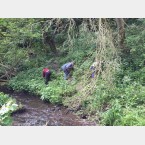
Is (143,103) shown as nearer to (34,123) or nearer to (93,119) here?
(93,119)

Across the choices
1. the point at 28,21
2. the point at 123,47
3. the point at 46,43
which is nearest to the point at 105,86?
the point at 123,47

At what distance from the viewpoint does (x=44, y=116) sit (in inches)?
420

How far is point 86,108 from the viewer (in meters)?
10.5

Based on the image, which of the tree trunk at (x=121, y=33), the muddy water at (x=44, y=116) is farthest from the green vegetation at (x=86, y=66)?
the muddy water at (x=44, y=116)

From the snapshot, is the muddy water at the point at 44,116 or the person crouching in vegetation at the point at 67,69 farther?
the person crouching in vegetation at the point at 67,69

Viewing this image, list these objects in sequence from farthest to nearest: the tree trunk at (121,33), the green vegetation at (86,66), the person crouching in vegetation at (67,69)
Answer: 1. the person crouching in vegetation at (67,69)
2. the tree trunk at (121,33)
3. the green vegetation at (86,66)

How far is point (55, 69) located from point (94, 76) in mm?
5627

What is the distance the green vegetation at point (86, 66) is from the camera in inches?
387

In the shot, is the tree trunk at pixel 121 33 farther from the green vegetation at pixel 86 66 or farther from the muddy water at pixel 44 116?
the muddy water at pixel 44 116

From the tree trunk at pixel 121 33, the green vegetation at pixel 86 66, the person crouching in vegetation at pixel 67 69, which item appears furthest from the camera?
the person crouching in vegetation at pixel 67 69

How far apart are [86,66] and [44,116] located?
133 inches

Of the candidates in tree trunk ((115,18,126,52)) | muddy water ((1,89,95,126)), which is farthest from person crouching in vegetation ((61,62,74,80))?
tree trunk ((115,18,126,52))

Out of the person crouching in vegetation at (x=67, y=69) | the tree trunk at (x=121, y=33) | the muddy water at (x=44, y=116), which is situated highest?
the tree trunk at (x=121, y=33)

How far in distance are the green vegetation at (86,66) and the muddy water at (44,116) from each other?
321mm
